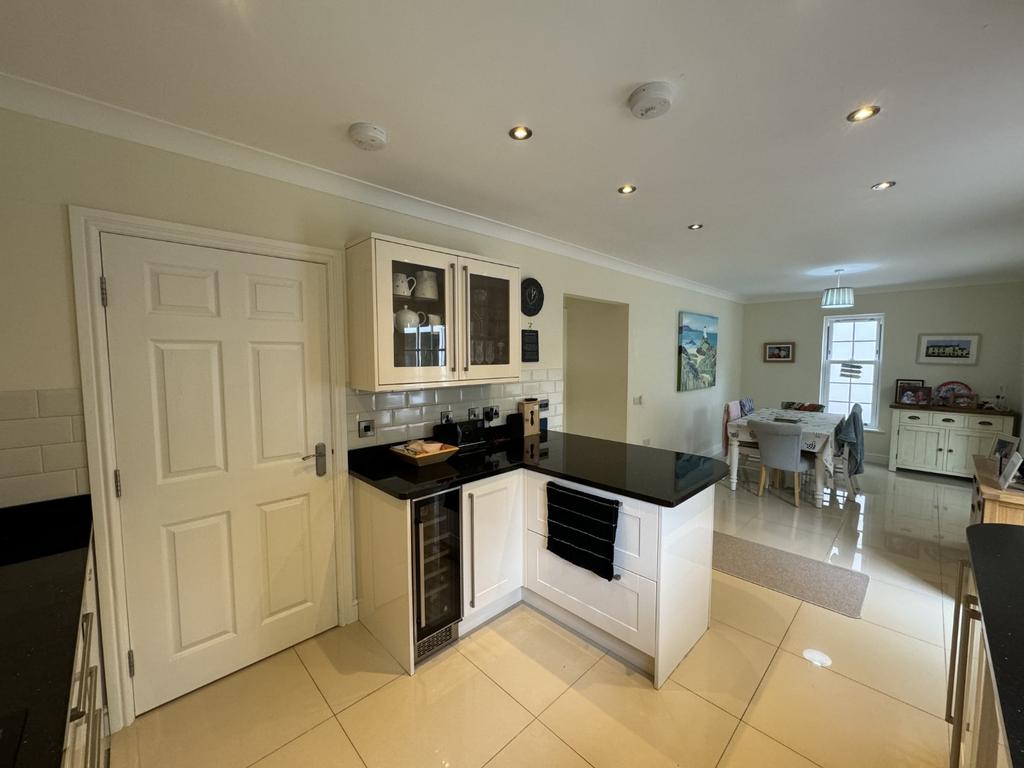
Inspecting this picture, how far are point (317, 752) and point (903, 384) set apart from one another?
6917 millimetres

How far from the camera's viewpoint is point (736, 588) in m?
2.58

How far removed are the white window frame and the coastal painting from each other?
161 cm

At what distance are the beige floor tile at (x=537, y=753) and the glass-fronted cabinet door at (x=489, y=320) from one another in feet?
5.35

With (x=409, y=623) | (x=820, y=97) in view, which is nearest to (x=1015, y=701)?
(x=820, y=97)

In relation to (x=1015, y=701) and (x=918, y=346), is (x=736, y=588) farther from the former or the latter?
(x=918, y=346)

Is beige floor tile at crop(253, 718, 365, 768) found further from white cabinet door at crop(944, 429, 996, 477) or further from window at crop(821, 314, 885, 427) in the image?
white cabinet door at crop(944, 429, 996, 477)

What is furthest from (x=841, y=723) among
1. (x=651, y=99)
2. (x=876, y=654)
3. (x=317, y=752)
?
(x=651, y=99)

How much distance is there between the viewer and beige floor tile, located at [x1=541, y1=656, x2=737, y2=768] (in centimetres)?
152

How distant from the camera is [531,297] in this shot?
10.0 ft

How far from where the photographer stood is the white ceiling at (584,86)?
1.09 metres

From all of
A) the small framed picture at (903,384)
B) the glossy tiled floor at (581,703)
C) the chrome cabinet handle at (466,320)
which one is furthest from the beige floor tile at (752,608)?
the small framed picture at (903,384)

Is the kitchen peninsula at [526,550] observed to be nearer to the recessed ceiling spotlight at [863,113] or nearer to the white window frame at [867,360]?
the recessed ceiling spotlight at [863,113]

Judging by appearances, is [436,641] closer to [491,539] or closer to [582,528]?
[491,539]

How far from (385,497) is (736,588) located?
7.35 ft
